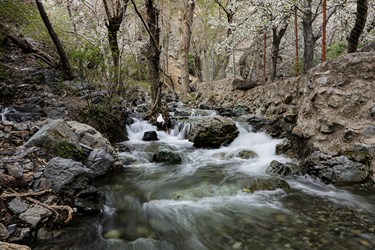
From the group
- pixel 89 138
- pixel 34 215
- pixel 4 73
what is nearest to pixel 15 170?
pixel 34 215

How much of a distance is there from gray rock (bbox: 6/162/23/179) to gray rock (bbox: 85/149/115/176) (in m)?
1.27

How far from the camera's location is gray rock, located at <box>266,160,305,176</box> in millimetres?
5251

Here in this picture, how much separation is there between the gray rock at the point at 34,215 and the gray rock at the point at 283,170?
416cm

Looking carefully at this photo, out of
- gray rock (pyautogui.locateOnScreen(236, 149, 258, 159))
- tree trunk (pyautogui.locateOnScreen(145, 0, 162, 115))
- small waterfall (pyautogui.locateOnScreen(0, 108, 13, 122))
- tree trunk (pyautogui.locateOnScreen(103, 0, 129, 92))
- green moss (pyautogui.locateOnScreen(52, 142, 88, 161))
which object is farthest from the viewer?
tree trunk (pyautogui.locateOnScreen(103, 0, 129, 92))

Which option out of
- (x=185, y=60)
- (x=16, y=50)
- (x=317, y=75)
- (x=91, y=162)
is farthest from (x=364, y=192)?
(x=185, y=60)

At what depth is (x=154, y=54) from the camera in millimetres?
9531

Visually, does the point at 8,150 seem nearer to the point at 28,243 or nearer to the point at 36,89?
the point at 28,243

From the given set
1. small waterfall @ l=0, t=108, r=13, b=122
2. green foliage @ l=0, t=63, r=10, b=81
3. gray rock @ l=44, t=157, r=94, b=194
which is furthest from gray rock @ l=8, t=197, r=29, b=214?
green foliage @ l=0, t=63, r=10, b=81

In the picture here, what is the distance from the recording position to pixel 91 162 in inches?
201

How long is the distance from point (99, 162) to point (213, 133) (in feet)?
12.1

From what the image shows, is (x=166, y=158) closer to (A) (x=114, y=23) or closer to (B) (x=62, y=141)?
(B) (x=62, y=141)

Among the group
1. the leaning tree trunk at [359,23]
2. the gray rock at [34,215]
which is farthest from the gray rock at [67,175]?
the leaning tree trunk at [359,23]

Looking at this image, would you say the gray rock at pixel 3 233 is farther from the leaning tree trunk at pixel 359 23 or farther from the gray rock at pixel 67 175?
the leaning tree trunk at pixel 359 23

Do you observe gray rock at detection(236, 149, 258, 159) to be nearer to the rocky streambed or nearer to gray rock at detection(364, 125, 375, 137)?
the rocky streambed
